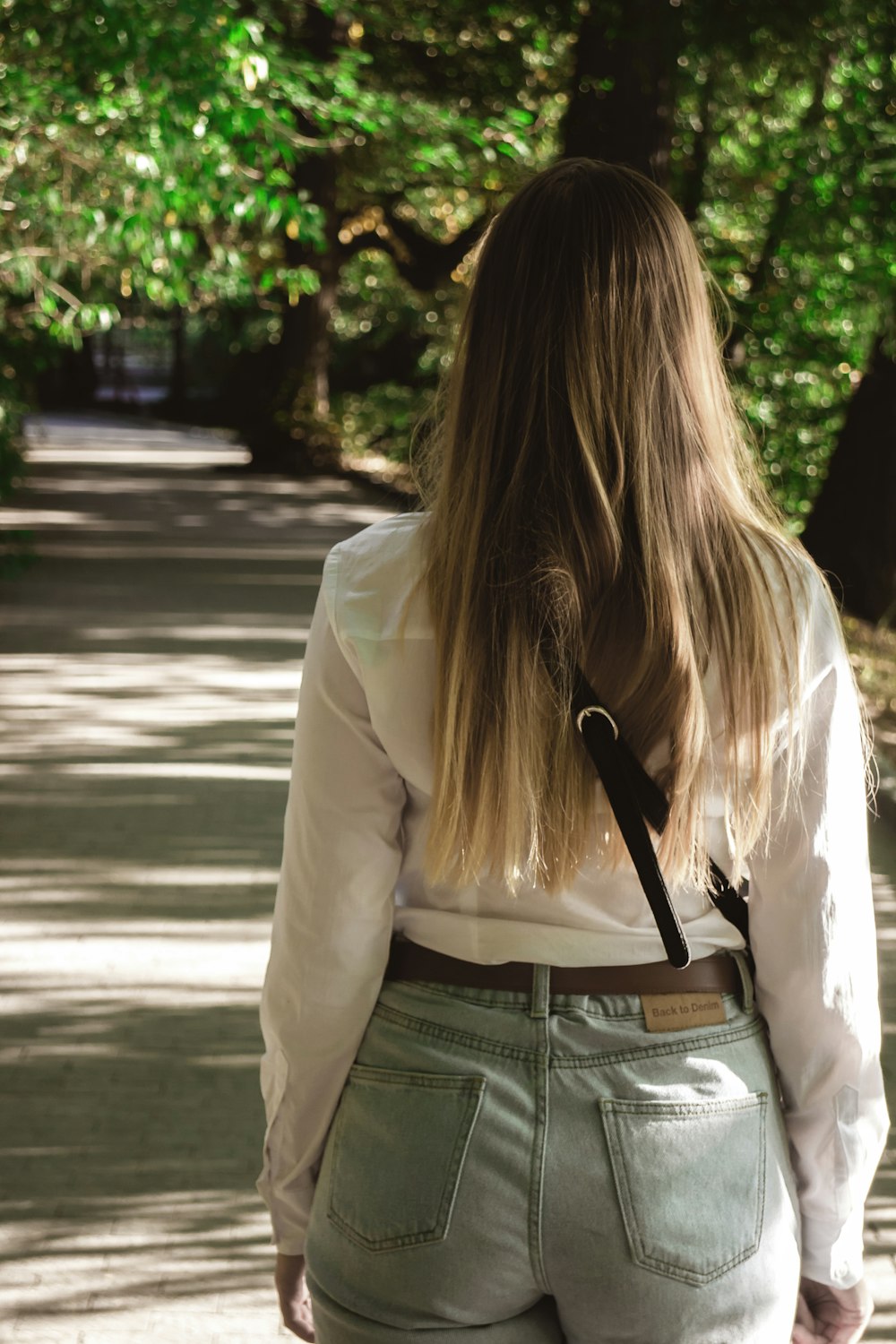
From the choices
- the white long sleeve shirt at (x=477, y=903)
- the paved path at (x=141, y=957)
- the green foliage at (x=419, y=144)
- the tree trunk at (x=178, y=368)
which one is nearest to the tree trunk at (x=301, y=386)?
the green foliage at (x=419, y=144)

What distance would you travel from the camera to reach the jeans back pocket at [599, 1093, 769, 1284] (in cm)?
154

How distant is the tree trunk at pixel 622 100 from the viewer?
38.7ft

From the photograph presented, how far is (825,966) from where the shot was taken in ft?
5.68

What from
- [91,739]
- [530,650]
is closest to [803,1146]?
[530,650]

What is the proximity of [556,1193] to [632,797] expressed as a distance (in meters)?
0.42

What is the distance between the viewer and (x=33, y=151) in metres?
9.25

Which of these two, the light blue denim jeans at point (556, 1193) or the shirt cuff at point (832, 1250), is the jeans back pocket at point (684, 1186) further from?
the shirt cuff at point (832, 1250)

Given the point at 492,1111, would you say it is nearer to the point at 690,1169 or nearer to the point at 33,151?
the point at 690,1169

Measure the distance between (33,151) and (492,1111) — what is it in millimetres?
8946

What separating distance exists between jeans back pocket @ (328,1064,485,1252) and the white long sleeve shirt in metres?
0.15

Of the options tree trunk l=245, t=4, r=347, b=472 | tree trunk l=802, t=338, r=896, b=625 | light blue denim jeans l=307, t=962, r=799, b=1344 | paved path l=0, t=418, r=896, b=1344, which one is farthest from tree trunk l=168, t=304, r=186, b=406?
light blue denim jeans l=307, t=962, r=799, b=1344

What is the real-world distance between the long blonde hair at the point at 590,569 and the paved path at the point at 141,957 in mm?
2043

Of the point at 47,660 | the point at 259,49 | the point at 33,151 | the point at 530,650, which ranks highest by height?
the point at 259,49

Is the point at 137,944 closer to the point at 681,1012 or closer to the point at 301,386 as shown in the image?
the point at 681,1012
